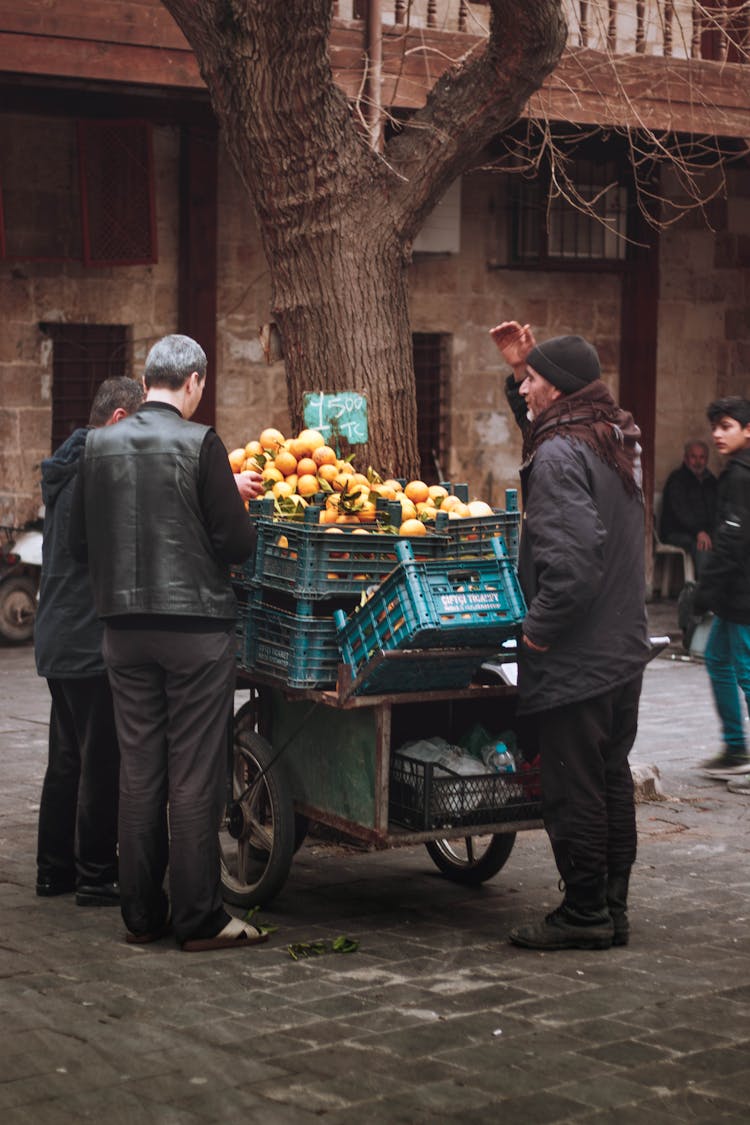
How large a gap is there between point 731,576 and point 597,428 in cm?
315

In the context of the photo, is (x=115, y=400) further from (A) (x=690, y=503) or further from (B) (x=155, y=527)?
(A) (x=690, y=503)

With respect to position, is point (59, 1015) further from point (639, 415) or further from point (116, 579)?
point (639, 415)

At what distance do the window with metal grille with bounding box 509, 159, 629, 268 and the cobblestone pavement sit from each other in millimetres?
10199

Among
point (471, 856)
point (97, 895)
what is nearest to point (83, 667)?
point (97, 895)

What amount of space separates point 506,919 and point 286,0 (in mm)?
3873

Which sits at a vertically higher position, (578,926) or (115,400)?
(115,400)

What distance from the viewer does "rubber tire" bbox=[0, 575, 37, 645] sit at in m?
13.5

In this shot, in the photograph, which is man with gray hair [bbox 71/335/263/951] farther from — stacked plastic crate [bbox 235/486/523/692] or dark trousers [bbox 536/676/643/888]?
dark trousers [bbox 536/676/643/888]

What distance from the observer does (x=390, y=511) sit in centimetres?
620

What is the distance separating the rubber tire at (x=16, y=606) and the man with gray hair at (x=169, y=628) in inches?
309

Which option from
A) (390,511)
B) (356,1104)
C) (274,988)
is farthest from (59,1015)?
(390,511)

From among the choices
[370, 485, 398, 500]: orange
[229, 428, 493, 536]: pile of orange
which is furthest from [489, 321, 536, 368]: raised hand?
[370, 485, 398, 500]: orange

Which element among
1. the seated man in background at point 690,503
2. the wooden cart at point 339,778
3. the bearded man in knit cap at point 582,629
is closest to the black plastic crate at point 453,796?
the wooden cart at point 339,778

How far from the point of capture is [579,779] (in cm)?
570
